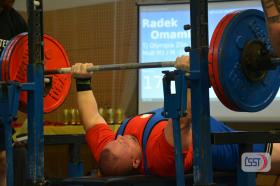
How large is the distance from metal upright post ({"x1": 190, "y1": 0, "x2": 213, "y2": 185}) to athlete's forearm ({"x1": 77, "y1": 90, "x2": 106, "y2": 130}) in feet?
3.14

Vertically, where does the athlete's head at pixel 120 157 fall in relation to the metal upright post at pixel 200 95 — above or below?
below

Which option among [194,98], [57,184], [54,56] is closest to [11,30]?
[54,56]

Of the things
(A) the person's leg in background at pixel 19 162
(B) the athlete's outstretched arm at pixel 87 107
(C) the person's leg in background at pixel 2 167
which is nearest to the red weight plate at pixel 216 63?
(B) the athlete's outstretched arm at pixel 87 107

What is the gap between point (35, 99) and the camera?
Answer: 238 cm

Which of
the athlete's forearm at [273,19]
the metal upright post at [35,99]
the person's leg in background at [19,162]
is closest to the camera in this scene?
the athlete's forearm at [273,19]

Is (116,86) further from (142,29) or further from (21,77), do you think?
(21,77)

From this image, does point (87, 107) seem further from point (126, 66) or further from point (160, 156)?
point (160, 156)

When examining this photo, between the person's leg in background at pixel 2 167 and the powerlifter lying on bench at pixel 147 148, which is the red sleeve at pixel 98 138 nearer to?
the powerlifter lying on bench at pixel 147 148

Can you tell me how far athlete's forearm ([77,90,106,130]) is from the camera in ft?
9.04

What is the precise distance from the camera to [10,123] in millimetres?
2330

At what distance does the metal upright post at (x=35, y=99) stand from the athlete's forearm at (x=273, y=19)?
1.16 meters

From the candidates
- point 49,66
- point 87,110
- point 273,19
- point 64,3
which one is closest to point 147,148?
point 87,110

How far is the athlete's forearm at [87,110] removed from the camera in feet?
9.04

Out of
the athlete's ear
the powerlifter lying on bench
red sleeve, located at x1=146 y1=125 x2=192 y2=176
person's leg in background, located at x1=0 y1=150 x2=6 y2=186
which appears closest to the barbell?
the powerlifter lying on bench
